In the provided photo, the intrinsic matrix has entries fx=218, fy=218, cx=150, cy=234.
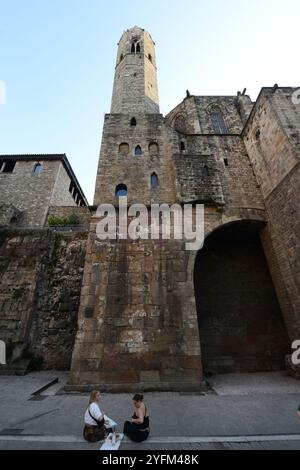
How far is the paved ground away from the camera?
3.40 metres

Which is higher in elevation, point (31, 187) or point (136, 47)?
point (136, 47)

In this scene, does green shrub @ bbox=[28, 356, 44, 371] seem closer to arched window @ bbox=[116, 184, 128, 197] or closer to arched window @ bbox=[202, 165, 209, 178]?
arched window @ bbox=[116, 184, 128, 197]

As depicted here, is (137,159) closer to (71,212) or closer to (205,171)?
(205,171)

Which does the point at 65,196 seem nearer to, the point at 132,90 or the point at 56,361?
the point at 132,90

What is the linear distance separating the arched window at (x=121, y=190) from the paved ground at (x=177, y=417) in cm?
745

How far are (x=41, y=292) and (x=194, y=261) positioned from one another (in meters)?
7.02

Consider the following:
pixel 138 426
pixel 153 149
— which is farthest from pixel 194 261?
pixel 153 149

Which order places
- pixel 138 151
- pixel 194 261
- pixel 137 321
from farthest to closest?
pixel 138 151 < pixel 194 261 < pixel 137 321

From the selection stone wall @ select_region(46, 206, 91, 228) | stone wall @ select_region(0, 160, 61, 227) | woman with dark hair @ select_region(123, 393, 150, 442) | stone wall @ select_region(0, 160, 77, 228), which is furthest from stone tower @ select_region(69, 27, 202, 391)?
stone wall @ select_region(0, 160, 61, 227)

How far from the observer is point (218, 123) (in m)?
14.8

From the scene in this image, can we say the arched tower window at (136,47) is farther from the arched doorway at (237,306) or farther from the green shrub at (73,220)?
the arched doorway at (237,306)

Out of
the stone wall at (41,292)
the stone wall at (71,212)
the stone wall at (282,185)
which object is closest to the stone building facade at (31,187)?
the stone wall at (71,212)

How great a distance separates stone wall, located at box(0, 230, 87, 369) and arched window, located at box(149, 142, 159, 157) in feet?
18.5
